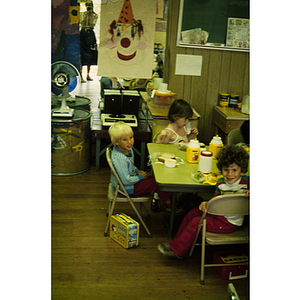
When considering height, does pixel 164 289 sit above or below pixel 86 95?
below

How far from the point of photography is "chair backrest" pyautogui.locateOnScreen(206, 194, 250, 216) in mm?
2354

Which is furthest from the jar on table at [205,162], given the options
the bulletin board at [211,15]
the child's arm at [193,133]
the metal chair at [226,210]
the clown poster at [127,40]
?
the bulletin board at [211,15]

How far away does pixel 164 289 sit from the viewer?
2547mm

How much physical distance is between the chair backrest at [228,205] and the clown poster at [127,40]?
1.85 meters

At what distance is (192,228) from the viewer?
8.83 ft

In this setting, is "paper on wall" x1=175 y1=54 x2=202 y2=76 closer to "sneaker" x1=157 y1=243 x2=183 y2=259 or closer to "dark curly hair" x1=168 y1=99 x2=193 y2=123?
"dark curly hair" x1=168 y1=99 x2=193 y2=123

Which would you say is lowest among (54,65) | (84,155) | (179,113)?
(84,155)

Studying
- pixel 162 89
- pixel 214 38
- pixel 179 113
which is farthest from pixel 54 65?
pixel 214 38

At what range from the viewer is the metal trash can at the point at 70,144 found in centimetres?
434

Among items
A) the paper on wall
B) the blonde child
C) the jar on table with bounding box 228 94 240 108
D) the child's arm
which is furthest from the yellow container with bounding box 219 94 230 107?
the blonde child

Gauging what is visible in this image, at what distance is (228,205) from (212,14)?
3250 mm

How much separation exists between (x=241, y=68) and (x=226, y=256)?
10.3 feet

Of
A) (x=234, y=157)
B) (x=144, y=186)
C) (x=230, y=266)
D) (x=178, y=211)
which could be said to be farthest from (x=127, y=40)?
(x=230, y=266)

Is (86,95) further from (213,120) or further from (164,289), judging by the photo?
(164,289)
